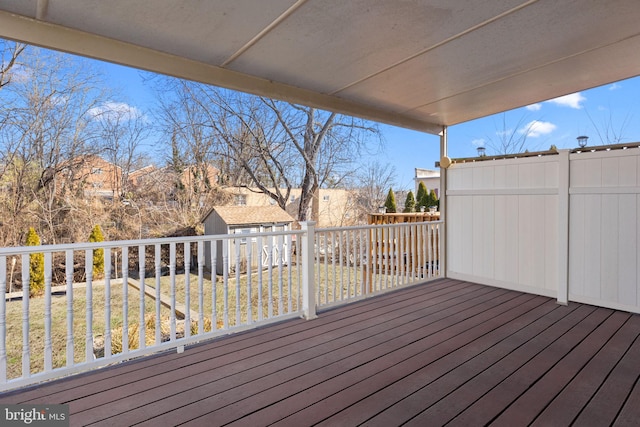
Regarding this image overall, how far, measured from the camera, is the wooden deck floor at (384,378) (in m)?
1.78

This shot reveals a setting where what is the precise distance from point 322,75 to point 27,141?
7.19 meters

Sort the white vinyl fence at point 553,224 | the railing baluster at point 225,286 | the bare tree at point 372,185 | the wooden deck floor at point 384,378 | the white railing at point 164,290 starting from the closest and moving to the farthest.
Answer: the wooden deck floor at point 384,378
the white railing at point 164,290
the railing baluster at point 225,286
the white vinyl fence at point 553,224
the bare tree at point 372,185

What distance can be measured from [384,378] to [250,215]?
6.77m

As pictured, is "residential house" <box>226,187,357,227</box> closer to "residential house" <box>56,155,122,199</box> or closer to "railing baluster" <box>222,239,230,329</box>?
"residential house" <box>56,155,122,199</box>

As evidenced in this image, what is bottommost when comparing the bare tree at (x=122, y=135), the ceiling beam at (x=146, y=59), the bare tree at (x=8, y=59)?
the ceiling beam at (x=146, y=59)

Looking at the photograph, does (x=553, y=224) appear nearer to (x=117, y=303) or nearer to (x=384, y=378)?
(x=384, y=378)

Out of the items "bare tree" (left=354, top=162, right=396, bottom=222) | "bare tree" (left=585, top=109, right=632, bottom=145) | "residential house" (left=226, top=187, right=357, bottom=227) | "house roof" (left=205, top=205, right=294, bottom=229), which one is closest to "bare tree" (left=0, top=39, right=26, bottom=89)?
"house roof" (left=205, top=205, right=294, bottom=229)

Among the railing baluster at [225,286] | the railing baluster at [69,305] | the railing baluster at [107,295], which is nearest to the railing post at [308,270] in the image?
the railing baluster at [225,286]

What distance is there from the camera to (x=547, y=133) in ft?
33.4

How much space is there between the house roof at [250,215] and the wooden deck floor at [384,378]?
5328mm

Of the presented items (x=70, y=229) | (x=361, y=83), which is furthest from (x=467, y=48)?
(x=70, y=229)

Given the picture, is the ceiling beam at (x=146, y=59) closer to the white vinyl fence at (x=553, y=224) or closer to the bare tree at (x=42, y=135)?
the white vinyl fence at (x=553, y=224)

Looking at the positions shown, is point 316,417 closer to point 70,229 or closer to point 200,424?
point 200,424

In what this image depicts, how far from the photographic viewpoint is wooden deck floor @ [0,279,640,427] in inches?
70.2
